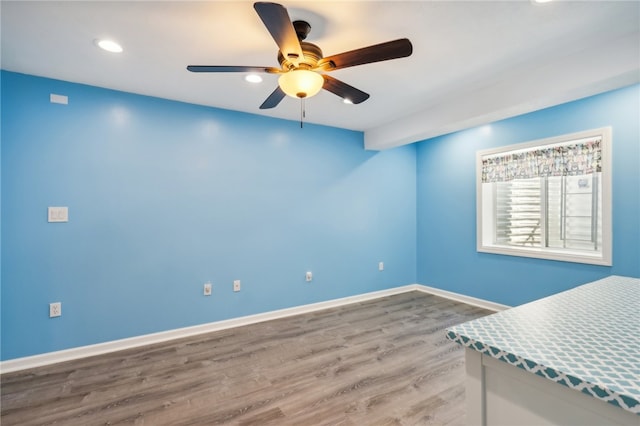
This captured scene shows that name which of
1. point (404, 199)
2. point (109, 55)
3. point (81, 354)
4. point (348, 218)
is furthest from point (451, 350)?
point (109, 55)

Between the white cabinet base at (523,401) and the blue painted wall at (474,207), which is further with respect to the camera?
the blue painted wall at (474,207)

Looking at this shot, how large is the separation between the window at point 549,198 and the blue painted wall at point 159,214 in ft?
5.86

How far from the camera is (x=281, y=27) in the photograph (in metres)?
1.48

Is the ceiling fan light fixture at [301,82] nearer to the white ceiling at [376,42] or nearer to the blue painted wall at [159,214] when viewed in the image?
the white ceiling at [376,42]

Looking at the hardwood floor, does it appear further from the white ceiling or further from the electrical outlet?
the white ceiling

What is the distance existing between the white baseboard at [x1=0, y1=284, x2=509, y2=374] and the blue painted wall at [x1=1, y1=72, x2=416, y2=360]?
0.07 m

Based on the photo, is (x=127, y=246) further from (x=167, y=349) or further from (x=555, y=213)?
(x=555, y=213)

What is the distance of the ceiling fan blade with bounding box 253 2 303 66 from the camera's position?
134cm

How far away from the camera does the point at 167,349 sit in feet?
9.55

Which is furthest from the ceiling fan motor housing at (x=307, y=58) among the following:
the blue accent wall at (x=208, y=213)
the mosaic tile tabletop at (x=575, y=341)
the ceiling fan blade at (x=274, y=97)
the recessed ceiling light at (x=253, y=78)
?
the blue accent wall at (x=208, y=213)

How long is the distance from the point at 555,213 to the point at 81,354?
5292 millimetres

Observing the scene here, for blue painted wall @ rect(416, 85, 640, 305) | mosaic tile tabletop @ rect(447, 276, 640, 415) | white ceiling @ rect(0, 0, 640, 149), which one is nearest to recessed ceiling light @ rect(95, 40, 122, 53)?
white ceiling @ rect(0, 0, 640, 149)

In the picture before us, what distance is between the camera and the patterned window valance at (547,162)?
3.12m

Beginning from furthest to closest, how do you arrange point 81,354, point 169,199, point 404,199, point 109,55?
point 404,199 < point 169,199 < point 81,354 < point 109,55
